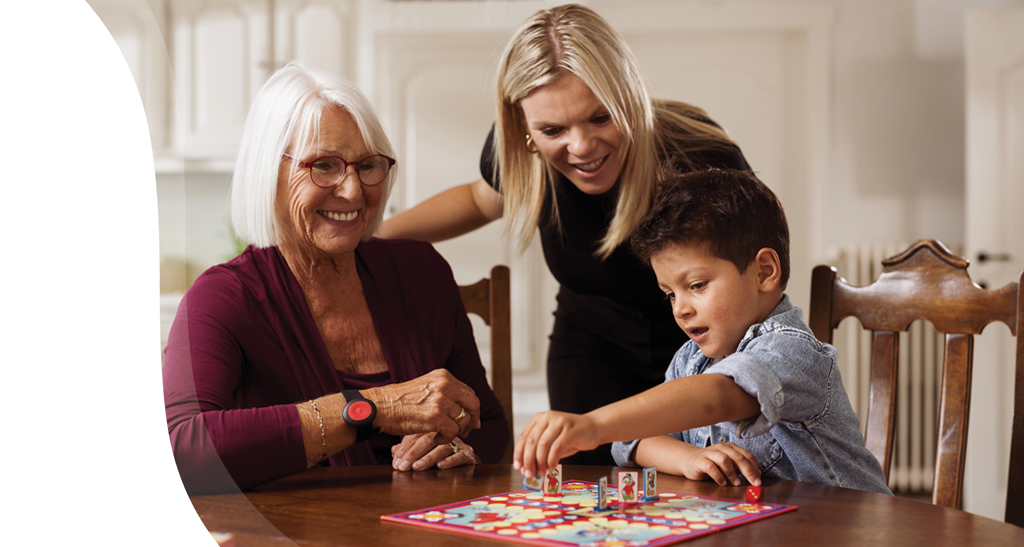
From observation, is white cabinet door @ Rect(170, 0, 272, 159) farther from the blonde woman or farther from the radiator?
the radiator

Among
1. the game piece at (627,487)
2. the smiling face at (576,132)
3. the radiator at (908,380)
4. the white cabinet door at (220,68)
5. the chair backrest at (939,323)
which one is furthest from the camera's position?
the white cabinet door at (220,68)

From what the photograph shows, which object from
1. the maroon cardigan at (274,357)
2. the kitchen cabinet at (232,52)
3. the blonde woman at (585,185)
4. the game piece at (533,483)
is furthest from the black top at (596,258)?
the kitchen cabinet at (232,52)

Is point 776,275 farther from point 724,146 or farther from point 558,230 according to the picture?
point 558,230

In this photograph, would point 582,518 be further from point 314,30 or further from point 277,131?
point 314,30

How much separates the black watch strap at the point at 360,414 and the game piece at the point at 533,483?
8.6 inches

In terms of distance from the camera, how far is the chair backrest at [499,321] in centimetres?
157

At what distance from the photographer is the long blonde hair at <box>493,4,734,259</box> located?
146 centimetres

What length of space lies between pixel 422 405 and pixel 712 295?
393mm

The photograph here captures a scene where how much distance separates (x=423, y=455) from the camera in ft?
3.74

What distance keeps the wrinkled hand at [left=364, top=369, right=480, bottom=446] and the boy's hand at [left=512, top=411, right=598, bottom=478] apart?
0.92ft

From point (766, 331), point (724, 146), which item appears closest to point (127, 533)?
point (766, 331)

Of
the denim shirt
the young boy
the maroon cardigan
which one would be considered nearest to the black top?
the maroon cardigan

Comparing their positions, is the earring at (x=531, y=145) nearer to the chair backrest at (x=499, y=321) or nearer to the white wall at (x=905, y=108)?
the chair backrest at (x=499, y=321)

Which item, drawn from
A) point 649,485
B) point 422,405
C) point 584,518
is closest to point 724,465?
point 649,485
